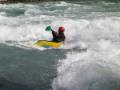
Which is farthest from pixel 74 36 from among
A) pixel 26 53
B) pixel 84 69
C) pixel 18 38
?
pixel 84 69

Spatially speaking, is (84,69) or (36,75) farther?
(36,75)

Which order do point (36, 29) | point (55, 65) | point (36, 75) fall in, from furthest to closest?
point (36, 29), point (55, 65), point (36, 75)

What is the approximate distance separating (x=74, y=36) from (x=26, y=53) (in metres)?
4.05

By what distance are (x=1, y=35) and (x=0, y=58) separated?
4628 mm

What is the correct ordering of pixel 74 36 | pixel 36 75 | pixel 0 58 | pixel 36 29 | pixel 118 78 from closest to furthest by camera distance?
pixel 118 78 < pixel 36 75 < pixel 0 58 < pixel 74 36 < pixel 36 29

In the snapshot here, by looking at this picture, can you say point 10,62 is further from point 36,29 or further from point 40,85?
point 36,29

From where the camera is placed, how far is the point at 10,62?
12.0 meters

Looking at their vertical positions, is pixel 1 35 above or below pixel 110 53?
below

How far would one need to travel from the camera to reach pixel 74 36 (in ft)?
55.4

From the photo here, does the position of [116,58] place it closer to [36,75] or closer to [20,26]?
[36,75]

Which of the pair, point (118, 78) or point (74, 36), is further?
point (74, 36)

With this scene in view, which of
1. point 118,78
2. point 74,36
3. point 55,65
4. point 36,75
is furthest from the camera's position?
point 74,36

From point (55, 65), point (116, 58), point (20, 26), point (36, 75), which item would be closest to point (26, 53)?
point (55, 65)

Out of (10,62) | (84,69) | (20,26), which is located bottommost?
(20,26)
